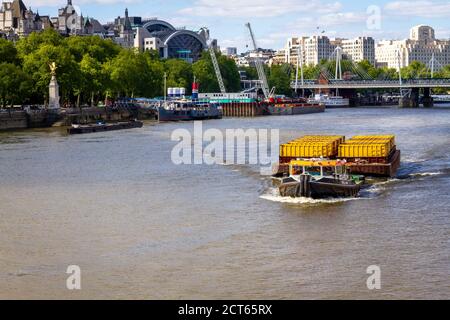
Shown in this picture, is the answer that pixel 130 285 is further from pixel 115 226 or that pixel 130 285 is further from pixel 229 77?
pixel 229 77

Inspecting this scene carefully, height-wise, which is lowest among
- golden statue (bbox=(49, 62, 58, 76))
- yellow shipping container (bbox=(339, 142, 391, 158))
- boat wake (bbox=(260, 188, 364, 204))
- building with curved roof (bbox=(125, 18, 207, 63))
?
boat wake (bbox=(260, 188, 364, 204))

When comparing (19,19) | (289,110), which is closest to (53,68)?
(289,110)

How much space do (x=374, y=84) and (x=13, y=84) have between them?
86139 millimetres

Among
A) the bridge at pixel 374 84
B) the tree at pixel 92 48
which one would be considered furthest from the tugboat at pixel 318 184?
the bridge at pixel 374 84

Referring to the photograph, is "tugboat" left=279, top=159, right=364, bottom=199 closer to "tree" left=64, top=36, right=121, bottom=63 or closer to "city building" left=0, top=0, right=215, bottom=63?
"tree" left=64, top=36, right=121, bottom=63

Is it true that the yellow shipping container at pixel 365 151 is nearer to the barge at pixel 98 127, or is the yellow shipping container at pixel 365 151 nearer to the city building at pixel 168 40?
the barge at pixel 98 127

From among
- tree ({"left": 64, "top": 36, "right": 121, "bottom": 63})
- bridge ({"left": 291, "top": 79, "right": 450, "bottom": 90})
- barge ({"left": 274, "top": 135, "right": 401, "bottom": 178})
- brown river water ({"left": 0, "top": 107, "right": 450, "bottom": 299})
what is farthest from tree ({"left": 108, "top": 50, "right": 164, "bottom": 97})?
barge ({"left": 274, "top": 135, "right": 401, "bottom": 178})

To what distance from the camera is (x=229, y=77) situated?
540 ft

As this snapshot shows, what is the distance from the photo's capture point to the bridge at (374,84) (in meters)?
145

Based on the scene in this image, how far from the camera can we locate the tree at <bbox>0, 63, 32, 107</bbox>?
83.2 m

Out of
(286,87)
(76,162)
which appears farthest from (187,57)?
(76,162)

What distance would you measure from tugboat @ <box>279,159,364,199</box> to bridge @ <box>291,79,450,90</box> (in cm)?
11195

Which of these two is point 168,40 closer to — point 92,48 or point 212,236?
point 92,48

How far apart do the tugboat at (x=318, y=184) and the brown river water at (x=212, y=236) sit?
592 mm
